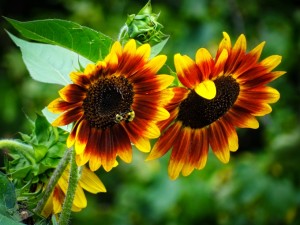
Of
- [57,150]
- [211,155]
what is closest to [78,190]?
[57,150]

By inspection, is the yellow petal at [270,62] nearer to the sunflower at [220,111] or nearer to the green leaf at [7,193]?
the sunflower at [220,111]

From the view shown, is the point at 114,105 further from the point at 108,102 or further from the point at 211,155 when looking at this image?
the point at 211,155

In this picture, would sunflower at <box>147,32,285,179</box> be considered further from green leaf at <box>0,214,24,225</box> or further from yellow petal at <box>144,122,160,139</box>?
green leaf at <box>0,214,24,225</box>

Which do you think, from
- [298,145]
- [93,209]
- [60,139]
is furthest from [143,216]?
[60,139]

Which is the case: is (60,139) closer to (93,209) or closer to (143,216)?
(143,216)

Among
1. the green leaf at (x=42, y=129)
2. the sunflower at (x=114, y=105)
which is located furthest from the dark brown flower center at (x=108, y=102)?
the green leaf at (x=42, y=129)
